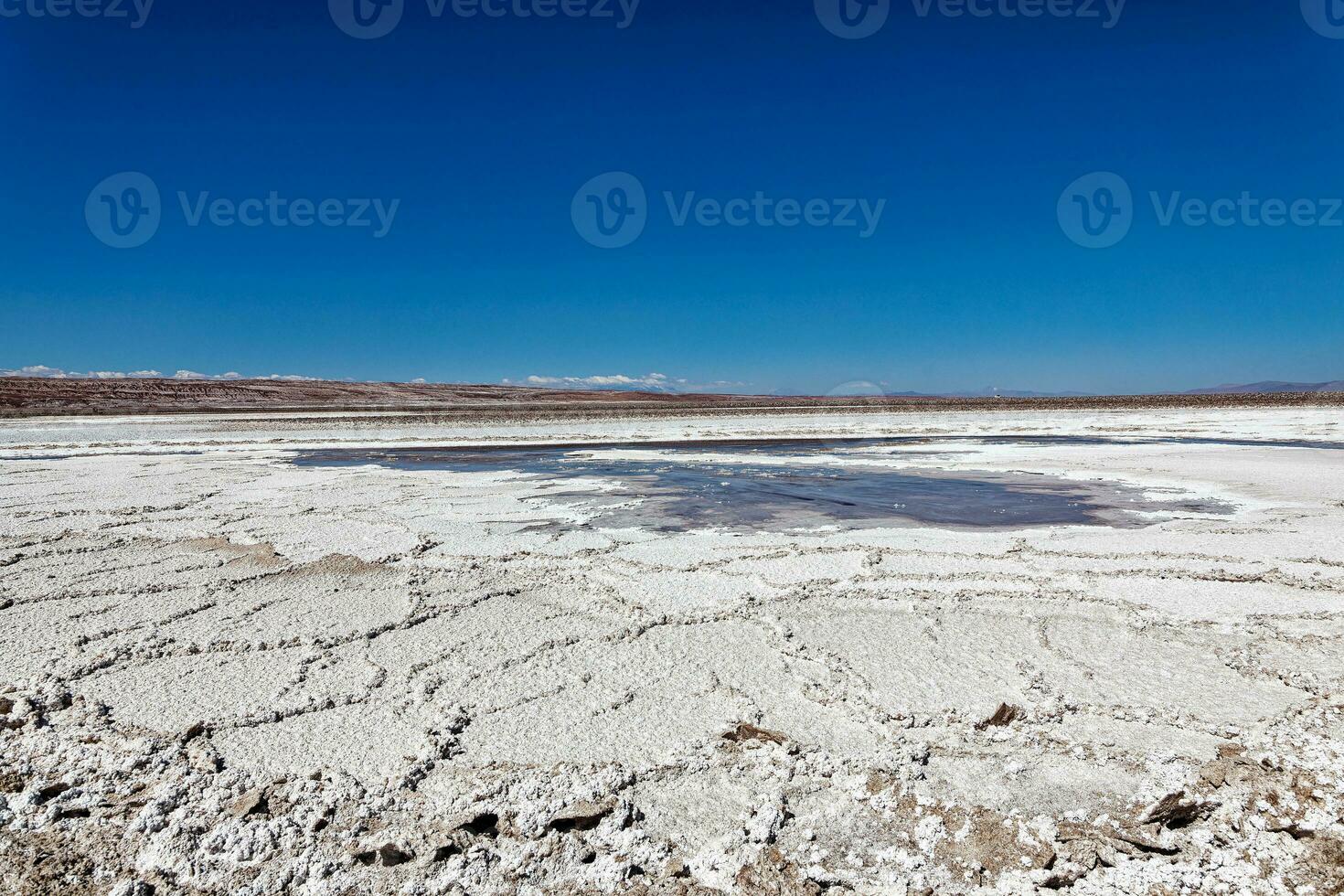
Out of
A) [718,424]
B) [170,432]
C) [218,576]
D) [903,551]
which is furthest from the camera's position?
[718,424]

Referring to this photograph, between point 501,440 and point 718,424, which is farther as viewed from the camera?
point 718,424

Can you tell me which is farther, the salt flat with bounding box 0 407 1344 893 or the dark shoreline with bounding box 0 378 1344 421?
the dark shoreline with bounding box 0 378 1344 421

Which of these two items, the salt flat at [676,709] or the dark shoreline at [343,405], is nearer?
the salt flat at [676,709]

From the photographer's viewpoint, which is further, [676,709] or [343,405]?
[343,405]

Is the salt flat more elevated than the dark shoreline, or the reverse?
the dark shoreline

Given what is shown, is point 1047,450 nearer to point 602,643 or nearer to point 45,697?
point 602,643

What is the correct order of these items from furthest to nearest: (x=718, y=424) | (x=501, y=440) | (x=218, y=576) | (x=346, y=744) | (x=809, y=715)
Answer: (x=718, y=424), (x=501, y=440), (x=218, y=576), (x=809, y=715), (x=346, y=744)

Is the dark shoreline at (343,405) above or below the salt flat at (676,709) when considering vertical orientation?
above

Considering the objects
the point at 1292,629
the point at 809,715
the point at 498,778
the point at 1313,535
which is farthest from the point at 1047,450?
→ the point at 498,778
